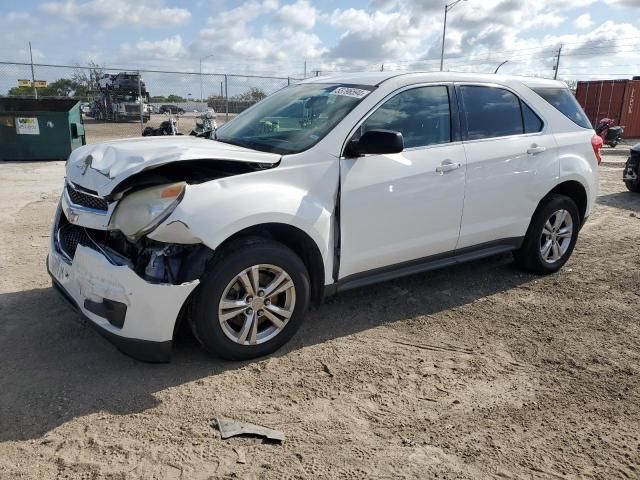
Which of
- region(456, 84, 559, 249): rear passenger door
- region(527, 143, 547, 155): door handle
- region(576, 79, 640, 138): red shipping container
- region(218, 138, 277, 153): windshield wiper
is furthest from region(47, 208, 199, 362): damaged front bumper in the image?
region(576, 79, 640, 138): red shipping container

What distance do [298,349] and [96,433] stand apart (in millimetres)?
1395

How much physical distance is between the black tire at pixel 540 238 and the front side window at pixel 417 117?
1.38 m

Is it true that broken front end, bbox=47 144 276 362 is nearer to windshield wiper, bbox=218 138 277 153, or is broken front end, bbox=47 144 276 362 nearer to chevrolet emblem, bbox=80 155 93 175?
chevrolet emblem, bbox=80 155 93 175

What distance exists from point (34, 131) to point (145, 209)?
11.1m

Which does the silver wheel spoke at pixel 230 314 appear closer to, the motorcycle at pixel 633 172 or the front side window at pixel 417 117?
the front side window at pixel 417 117

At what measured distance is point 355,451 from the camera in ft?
8.61

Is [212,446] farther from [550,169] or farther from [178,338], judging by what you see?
[550,169]

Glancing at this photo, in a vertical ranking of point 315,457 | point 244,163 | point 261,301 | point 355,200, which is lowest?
point 315,457

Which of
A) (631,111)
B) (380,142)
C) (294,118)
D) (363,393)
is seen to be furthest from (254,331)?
(631,111)

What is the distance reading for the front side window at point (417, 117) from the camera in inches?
152

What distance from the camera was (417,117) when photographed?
13.3ft

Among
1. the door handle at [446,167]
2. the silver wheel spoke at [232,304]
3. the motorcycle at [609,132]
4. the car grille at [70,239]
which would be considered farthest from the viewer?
the motorcycle at [609,132]

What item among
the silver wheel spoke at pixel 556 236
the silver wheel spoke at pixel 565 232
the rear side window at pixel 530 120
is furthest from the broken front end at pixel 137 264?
the silver wheel spoke at pixel 565 232

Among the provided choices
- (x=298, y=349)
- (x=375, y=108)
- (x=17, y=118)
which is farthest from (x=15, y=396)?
(x=17, y=118)
